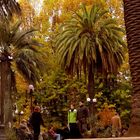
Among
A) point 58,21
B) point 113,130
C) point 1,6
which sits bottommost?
point 113,130

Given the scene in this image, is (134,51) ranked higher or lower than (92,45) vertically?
lower

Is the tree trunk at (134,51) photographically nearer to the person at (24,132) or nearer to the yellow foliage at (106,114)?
the person at (24,132)

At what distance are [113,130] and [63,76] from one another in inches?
828

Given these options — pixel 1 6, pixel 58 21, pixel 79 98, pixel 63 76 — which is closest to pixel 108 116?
pixel 79 98

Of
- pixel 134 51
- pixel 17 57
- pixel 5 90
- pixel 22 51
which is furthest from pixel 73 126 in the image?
pixel 22 51

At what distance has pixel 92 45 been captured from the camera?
3378 cm

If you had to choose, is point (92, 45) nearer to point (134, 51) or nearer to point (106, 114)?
point (106, 114)

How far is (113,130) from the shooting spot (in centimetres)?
2414

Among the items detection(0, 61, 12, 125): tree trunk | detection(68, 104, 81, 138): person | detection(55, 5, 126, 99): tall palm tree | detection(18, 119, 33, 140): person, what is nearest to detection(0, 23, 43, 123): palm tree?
detection(0, 61, 12, 125): tree trunk

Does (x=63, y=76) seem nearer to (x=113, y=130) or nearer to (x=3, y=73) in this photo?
(x=3, y=73)

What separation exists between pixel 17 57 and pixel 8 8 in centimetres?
1401

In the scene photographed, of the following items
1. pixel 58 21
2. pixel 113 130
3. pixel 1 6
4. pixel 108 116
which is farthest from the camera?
pixel 58 21

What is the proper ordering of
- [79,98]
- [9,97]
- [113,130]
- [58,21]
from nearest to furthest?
[113,130]
[9,97]
[79,98]
[58,21]

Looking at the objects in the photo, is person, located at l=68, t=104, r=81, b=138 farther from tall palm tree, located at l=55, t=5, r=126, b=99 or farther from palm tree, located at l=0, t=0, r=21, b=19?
tall palm tree, located at l=55, t=5, r=126, b=99
